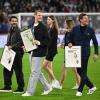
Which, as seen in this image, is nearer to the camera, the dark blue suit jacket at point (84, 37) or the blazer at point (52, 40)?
the dark blue suit jacket at point (84, 37)

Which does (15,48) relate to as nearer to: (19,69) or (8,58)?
(8,58)

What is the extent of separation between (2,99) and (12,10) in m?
27.9

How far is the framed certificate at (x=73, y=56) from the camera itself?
14.1 m

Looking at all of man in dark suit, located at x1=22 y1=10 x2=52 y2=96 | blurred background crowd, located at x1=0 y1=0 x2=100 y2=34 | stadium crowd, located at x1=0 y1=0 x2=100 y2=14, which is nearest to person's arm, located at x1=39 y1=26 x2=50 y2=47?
man in dark suit, located at x1=22 y1=10 x2=52 y2=96

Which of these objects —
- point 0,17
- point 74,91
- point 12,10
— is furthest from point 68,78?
point 12,10

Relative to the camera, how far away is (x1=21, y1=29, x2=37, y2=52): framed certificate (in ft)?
45.3

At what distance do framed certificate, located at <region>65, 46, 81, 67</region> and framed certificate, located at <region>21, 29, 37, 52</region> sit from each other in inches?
41.8

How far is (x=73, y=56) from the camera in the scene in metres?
14.5

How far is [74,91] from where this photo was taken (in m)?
15.2

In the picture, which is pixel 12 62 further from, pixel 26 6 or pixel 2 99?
pixel 26 6

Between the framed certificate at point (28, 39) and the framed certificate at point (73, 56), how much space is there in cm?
106

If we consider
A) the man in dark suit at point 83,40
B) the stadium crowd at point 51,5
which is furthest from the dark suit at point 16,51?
the stadium crowd at point 51,5

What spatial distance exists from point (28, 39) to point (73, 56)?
1.33 metres

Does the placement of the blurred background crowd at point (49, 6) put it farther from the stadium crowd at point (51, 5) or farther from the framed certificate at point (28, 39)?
the framed certificate at point (28, 39)
